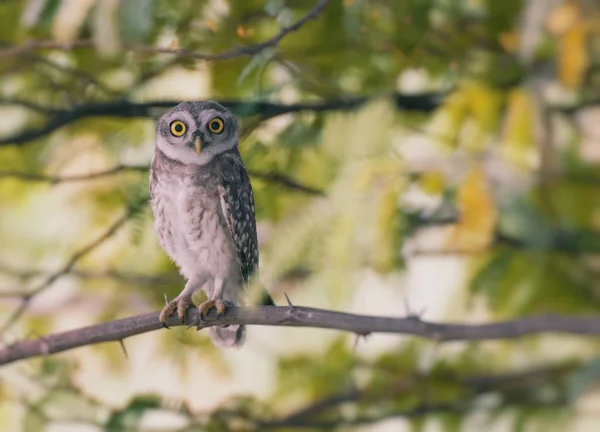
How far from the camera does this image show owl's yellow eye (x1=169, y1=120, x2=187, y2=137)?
1078 mm

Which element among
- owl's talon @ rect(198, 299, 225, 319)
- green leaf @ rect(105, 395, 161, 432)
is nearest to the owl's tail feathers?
owl's talon @ rect(198, 299, 225, 319)

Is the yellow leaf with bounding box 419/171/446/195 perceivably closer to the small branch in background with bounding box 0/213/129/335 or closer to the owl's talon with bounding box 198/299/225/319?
the small branch in background with bounding box 0/213/129/335

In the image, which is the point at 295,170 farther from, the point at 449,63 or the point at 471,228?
the point at 449,63

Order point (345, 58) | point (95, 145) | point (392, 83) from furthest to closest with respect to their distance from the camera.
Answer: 1. point (392, 83)
2. point (345, 58)
3. point (95, 145)

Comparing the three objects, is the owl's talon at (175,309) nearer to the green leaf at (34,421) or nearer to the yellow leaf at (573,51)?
the green leaf at (34,421)

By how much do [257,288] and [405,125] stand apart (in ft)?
7.53

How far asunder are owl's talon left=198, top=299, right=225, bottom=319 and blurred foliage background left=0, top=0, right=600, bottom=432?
65 millimetres

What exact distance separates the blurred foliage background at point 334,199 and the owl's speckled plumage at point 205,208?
0.20 ft

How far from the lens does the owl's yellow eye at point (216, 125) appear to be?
3.56 ft

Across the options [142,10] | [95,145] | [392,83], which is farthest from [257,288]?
[392,83]

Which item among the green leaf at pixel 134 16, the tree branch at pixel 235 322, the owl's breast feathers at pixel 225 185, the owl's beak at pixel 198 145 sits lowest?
the tree branch at pixel 235 322

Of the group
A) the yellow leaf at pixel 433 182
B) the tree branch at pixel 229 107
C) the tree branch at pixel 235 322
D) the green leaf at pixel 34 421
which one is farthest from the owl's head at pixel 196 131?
the green leaf at pixel 34 421

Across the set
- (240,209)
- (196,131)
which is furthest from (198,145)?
(240,209)

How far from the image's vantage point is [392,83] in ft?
11.7
